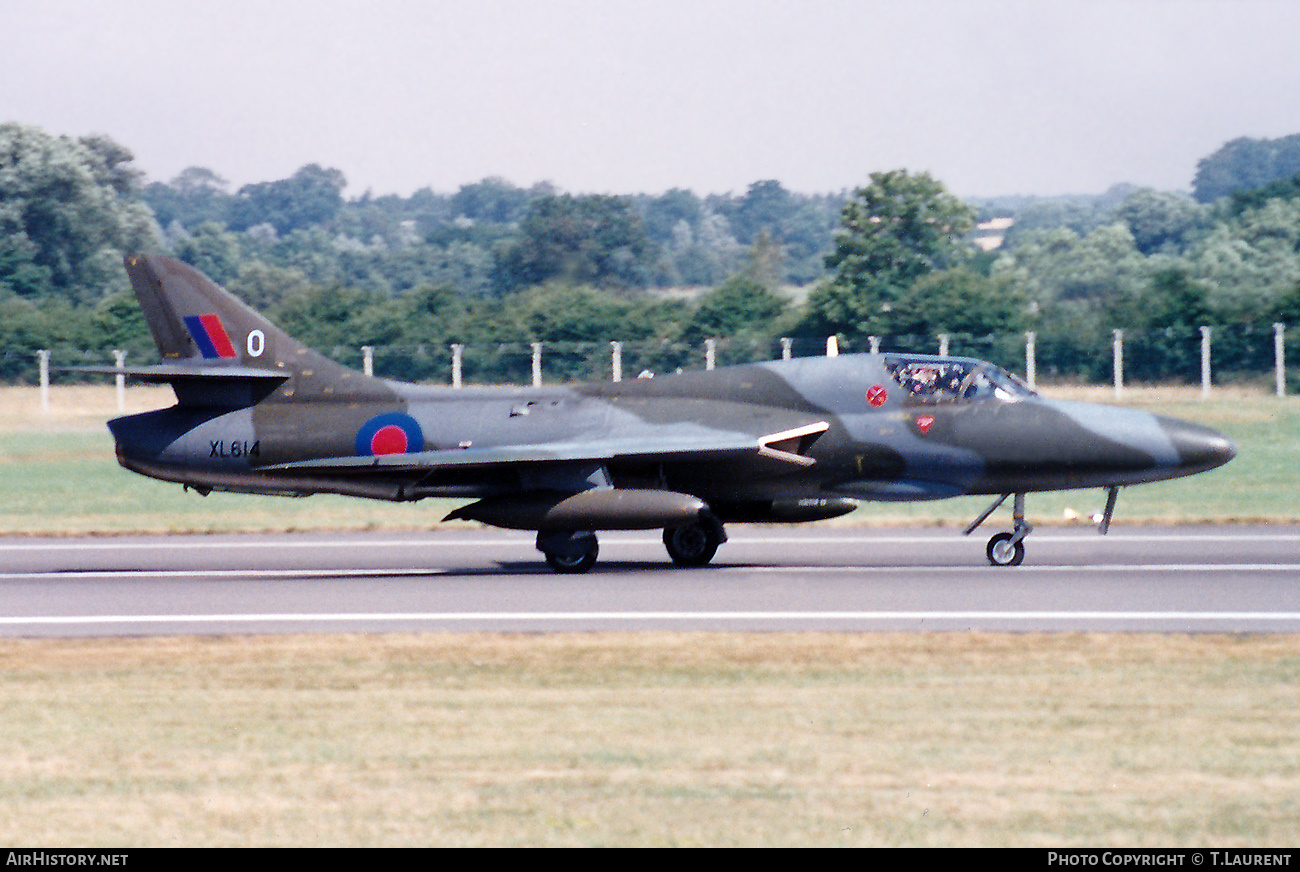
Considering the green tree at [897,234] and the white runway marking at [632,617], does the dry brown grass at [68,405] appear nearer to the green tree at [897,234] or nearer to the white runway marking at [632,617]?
the green tree at [897,234]

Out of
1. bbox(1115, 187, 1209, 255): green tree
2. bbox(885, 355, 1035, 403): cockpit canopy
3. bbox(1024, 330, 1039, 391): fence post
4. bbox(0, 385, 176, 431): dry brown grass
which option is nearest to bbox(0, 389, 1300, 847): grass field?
bbox(885, 355, 1035, 403): cockpit canopy

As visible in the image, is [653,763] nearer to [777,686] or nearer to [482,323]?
[777,686]

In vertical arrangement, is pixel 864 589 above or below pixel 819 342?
below

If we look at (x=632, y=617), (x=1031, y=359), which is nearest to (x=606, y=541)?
(x=632, y=617)

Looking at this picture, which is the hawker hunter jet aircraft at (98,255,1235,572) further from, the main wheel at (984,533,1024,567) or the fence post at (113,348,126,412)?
the fence post at (113,348,126,412)

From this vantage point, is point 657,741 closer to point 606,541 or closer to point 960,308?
point 606,541

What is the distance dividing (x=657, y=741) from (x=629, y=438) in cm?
964

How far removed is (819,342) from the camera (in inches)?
1708

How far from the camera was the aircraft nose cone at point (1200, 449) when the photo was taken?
17688 mm

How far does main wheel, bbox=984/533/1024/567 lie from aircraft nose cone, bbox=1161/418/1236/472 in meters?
1.90

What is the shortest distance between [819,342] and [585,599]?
28.1 m

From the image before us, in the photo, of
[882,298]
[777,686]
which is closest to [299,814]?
[777,686]

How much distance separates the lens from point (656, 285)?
74562 millimetres

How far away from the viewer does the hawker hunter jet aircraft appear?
707 inches
